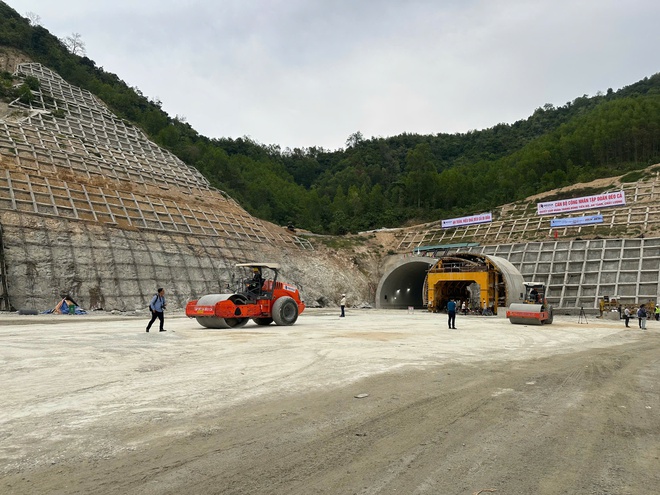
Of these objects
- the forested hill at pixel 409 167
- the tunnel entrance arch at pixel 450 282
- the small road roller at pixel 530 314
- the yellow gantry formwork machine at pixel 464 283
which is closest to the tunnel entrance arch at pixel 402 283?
the tunnel entrance arch at pixel 450 282

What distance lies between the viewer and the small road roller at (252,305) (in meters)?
17.0

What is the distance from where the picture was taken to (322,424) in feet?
18.0

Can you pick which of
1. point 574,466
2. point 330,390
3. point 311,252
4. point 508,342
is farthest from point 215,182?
point 574,466

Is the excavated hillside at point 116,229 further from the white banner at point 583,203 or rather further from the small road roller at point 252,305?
the white banner at point 583,203

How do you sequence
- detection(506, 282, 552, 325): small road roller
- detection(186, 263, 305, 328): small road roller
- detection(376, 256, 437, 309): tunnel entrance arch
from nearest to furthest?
1. detection(186, 263, 305, 328): small road roller
2. detection(506, 282, 552, 325): small road roller
3. detection(376, 256, 437, 309): tunnel entrance arch

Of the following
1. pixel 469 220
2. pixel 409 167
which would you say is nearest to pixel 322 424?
pixel 469 220

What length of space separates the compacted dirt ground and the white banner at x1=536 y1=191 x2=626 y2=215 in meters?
36.4

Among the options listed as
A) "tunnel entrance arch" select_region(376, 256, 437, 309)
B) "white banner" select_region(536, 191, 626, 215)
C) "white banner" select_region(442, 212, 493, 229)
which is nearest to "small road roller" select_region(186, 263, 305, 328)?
"tunnel entrance arch" select_region(376, 256, 437, 309)

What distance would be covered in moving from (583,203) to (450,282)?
15.6m

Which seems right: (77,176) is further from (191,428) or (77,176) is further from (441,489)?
(441,489)

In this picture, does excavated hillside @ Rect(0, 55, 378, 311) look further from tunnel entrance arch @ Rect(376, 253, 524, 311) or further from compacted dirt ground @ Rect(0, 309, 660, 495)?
compacted dirt ground @ Rect(0, 309, 660, 495)

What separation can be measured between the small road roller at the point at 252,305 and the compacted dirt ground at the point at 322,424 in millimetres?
6360

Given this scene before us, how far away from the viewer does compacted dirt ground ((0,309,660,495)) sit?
3.98 metres

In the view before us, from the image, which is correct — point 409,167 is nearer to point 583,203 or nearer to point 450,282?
point 583,203
